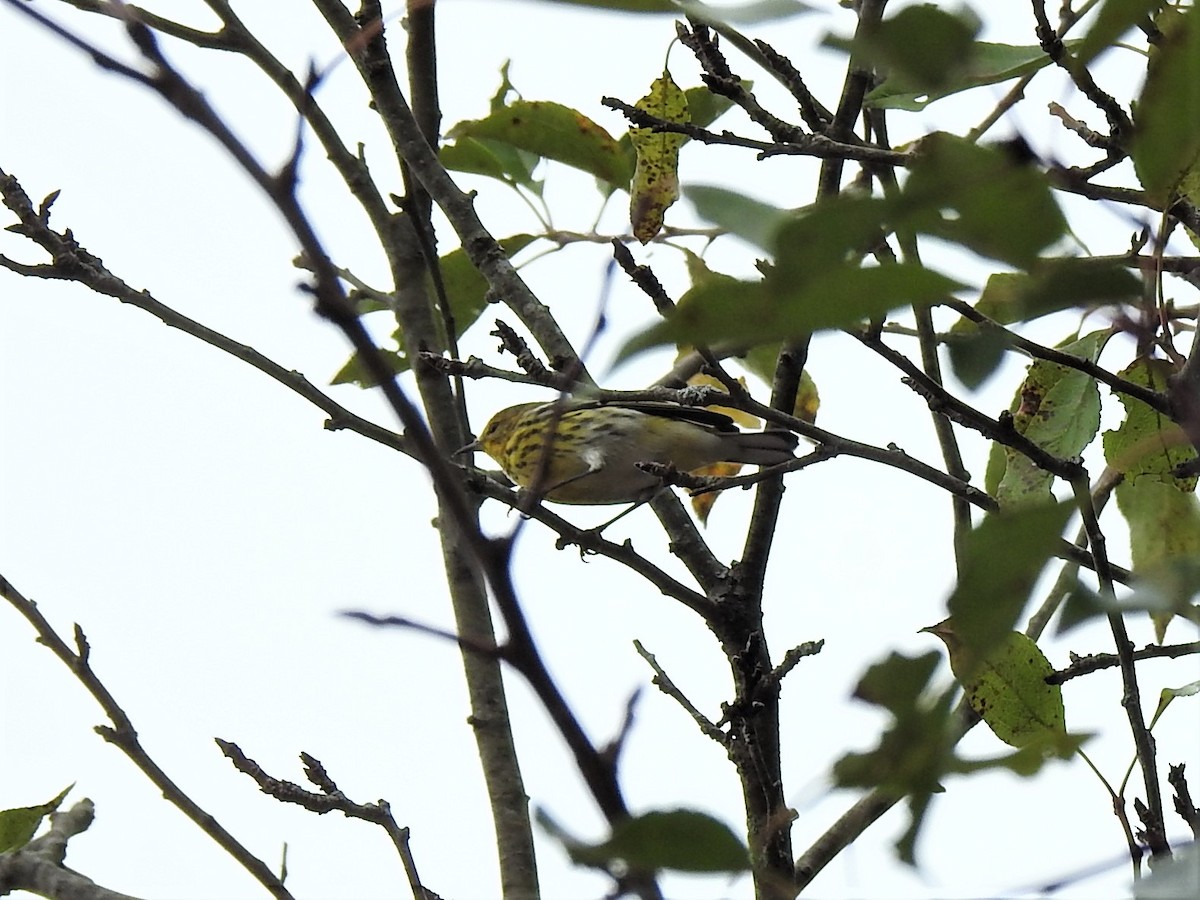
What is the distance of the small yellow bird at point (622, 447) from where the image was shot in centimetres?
336

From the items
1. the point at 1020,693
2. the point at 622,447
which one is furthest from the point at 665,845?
the point at 622,447

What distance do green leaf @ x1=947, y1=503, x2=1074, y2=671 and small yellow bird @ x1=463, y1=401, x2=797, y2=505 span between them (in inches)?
97.6

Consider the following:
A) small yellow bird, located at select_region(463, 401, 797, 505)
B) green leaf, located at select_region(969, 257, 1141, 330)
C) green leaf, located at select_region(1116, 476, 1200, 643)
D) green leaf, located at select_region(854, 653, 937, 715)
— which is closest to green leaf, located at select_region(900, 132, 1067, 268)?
green leaf, located at select_region(969, 257, 1141, 330)

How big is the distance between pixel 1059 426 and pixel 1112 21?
1.12 meters

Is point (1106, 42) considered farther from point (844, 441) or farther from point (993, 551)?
point (844, 441)

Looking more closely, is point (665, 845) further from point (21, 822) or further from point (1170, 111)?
point (21, 822)

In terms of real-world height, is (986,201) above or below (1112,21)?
below

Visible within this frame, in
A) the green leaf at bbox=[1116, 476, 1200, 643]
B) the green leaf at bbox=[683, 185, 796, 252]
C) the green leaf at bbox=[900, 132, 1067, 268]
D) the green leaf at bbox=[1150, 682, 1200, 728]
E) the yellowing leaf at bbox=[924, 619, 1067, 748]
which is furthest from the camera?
the green leaf at bbox=[1116, 476, 1200, 643]

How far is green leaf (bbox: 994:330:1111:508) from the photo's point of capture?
1.61 meters

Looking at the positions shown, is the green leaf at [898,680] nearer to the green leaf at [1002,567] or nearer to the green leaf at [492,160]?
the green leaf at [1002,567]

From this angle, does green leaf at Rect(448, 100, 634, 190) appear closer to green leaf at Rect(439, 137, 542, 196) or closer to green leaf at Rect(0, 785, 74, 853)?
green leaf at Rect(439, 137, 542, 196)

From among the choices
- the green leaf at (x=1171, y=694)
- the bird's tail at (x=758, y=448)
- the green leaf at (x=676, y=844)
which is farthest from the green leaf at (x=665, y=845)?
the bird's tail at (x=758, y=448)

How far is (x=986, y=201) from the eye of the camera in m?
0.56

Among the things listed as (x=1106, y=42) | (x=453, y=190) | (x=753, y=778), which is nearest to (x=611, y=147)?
(x=453, y=190)
